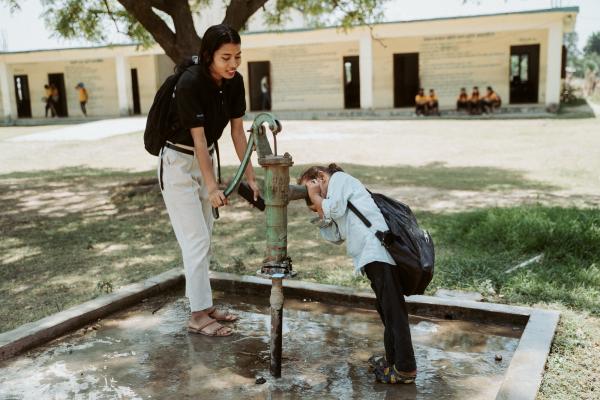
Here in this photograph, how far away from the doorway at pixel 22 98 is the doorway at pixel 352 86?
16.7m

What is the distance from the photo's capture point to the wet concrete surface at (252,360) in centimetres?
275

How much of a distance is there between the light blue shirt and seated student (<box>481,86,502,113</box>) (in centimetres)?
2010

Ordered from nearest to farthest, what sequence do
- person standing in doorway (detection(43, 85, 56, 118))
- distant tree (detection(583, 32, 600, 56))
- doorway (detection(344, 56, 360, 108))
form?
doorway (detection(344, 56, 360, 108)) < person standing in doorway (detection(43, 85, 56, 118)) < distant tree (detection(583, 32, 600, 56))

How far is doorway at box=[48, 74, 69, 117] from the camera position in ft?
99.9

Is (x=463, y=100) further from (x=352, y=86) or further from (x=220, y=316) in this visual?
(x=220, y=316)

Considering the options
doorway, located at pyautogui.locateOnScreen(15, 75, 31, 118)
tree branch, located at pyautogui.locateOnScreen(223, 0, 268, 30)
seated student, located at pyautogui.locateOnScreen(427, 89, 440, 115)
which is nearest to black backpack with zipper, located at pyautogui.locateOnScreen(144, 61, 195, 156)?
tree branch, located at pyautogui.locateOnScreen(223, 0, 268, 30)

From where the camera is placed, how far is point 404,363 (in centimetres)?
270

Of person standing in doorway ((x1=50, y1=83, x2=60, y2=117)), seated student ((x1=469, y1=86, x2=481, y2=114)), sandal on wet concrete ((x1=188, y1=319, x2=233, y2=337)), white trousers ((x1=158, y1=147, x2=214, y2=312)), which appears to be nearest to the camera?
white trousers ((x1=158, y1=147, x2=214, y2=312))

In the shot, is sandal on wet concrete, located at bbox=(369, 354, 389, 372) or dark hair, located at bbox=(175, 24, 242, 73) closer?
sandal on wet concrete, located at bbox=(369, 354, 389, 372)

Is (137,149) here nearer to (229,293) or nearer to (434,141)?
(434,141)

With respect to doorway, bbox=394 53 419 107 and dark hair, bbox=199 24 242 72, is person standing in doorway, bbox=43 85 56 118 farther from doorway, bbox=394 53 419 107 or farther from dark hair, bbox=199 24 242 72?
dark hair, bbox=199 24 242 72

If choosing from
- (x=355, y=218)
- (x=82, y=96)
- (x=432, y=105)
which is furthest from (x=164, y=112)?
(x=82, y=96)

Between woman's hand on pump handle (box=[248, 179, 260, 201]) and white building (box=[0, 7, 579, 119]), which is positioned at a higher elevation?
white building (box=[0, 7, 579, 119])

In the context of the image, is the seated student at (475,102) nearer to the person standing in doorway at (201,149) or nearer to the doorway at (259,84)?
the doorway at (259,84)
